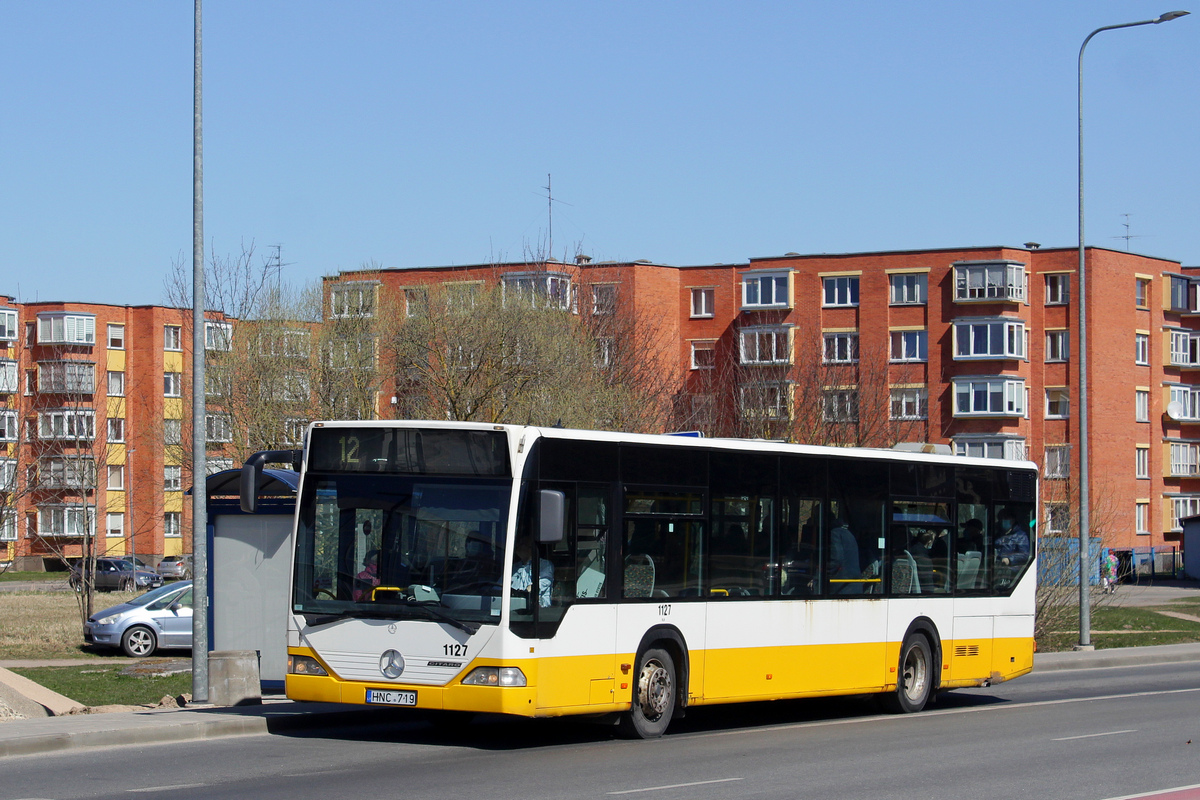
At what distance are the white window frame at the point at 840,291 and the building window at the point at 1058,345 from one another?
10.3m

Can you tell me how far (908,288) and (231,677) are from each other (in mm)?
64946

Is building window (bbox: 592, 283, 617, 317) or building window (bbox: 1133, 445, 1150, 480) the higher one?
building window (bbox: 592, 283, 617, 317)

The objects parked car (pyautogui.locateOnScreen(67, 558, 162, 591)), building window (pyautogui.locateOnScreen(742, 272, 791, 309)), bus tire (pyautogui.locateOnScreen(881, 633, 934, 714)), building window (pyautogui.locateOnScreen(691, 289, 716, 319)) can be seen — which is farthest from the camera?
building window (pyautogui.locateOnScreen(691, 289, 716, 319))

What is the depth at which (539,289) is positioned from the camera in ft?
131

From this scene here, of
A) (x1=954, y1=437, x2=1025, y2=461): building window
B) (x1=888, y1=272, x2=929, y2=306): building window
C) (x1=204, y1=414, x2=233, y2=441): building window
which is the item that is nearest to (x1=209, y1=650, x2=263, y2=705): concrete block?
(x1=204, y1=414, x2=233, y2=441): building window

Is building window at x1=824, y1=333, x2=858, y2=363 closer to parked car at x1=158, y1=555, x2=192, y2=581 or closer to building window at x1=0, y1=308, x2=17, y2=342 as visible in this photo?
parked car at x1=158, y1=555, x2=192, y2=581

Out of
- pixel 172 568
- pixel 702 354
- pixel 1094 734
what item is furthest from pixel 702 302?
pixel 1094 734

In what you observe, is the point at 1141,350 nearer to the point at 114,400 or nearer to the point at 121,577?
the point at 114,400

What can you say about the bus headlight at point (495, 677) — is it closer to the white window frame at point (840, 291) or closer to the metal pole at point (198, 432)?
the metal pole at point (198, 432)

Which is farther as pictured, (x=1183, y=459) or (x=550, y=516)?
(x=1183, y=459)

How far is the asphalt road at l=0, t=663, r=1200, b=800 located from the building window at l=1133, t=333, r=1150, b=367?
6609 cm

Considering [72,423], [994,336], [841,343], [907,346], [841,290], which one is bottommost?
[72,423]

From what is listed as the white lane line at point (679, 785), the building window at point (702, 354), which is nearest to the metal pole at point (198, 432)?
the white lane line at point (679, 785)

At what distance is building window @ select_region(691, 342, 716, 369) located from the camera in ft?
260
